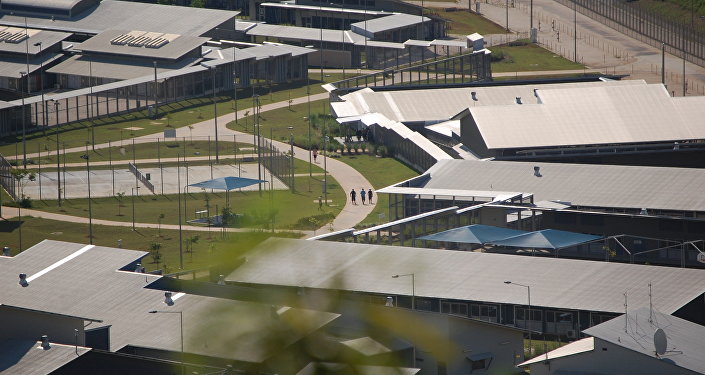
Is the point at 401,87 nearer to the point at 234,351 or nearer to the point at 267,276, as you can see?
the point at 267,276

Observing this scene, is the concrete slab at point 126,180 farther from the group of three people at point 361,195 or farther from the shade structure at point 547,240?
the shade structure at point 547,240

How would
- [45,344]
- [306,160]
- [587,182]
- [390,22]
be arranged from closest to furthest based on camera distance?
[45,344]
[587,182]
[306,160]
[390,22]

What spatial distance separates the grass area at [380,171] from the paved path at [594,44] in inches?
1327

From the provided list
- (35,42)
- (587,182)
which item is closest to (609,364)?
(587,182)

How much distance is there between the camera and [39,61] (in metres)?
120

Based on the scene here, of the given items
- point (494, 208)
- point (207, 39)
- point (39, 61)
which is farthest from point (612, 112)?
point (39, 61)

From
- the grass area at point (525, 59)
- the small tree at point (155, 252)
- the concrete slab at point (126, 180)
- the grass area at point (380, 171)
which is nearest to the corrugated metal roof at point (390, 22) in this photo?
the grass area at point (525, 59)

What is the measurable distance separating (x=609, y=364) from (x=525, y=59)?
90.3 meters

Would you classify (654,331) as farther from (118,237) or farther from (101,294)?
(118,237)

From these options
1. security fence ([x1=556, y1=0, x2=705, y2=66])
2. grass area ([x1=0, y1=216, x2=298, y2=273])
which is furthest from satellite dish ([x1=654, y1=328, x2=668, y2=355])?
security fence ([x1=556, y1=0, x2=705, y2=66])

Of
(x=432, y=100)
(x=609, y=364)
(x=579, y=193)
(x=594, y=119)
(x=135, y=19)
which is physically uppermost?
(x=135, y=19)

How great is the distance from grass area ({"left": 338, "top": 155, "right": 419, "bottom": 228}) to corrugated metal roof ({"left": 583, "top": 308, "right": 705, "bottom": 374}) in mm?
33549

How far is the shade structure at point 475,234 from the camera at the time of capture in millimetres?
62425

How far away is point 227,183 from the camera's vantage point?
253ft
